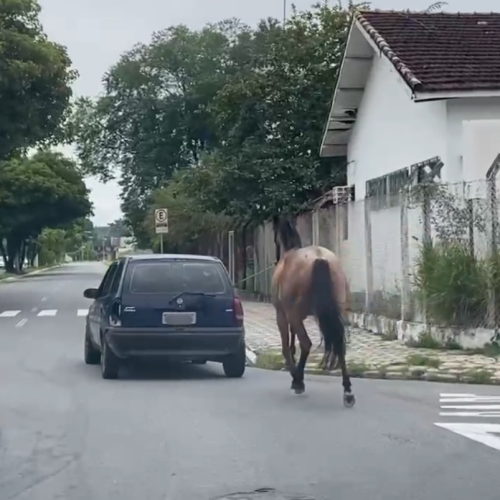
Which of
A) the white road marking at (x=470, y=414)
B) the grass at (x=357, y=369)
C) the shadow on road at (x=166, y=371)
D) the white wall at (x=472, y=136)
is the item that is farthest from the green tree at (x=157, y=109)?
the white road marking at (x=470, y=414)

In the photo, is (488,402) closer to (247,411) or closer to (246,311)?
(247,411)

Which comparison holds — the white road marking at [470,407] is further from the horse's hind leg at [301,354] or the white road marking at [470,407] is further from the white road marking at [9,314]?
the white road marking at [9,314]

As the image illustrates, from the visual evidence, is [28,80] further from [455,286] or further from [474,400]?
[474,400]

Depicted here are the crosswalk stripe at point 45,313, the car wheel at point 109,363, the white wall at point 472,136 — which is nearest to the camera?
Result: the car wheel at point 109,363

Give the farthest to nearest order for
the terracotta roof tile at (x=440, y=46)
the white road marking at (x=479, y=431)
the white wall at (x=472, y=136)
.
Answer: the terracotta roof tile at (x=440, y=46) → the white wall at (x=472, y=136) → the white road marking at (x=479, y=431)

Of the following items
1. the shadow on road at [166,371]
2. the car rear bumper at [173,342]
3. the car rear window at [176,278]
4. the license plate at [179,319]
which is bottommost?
the shadow on road at [166,371]

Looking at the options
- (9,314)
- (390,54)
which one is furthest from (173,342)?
(9,314)

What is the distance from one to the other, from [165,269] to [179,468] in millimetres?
6067

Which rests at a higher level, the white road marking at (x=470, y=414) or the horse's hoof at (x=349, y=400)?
the horse's hoof at (x=349, y=400)

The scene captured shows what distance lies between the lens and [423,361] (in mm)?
15828

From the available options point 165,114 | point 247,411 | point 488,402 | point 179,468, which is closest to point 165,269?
point 247,411

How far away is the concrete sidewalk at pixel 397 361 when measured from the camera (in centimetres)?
1481

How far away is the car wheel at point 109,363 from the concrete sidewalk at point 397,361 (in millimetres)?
2767

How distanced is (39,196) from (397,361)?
62.2 meters
